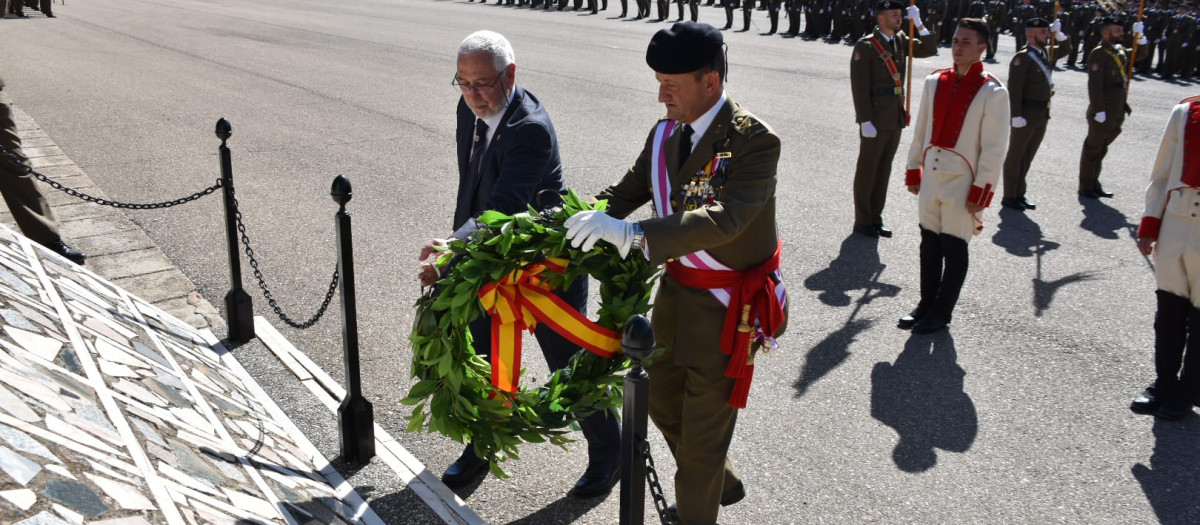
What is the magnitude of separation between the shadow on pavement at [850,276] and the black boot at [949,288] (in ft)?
2.08

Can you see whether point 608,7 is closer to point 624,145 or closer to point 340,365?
point 624,145

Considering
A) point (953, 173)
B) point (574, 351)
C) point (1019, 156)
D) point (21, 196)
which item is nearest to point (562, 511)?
point (574, 351)

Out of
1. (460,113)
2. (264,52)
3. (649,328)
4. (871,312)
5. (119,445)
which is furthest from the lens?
(264,52)

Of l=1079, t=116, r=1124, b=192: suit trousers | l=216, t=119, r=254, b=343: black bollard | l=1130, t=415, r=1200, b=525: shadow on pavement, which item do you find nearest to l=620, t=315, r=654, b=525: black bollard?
l=1130, t=415, r=1200, b=525: shadow on pavement

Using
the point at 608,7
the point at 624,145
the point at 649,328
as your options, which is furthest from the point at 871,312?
the point at 608,7

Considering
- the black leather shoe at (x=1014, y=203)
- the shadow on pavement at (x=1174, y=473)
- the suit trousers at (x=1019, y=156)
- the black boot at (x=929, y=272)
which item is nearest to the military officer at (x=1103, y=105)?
the suit trousers at (x=1019, y=156)

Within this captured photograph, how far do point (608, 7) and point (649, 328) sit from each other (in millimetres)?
34914

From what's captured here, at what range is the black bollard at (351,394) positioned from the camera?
4.36 m

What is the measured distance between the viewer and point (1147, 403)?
5102 millimetres

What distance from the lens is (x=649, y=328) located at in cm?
287

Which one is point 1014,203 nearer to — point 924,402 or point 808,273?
point 808,273

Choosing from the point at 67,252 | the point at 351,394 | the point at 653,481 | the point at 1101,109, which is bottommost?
the point at 67,252

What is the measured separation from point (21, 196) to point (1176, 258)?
24.4 ft

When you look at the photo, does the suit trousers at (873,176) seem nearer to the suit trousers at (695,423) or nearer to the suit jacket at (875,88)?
the suit jacket at (875,88)
